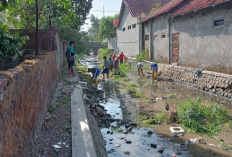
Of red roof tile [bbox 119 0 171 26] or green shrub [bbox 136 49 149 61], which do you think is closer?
green shrub [bbox 136 49 149 61]

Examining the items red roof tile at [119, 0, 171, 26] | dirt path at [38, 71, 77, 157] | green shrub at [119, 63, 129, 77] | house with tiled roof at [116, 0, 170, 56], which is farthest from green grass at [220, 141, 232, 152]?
red roof tile at [119, 0, 171, 26]

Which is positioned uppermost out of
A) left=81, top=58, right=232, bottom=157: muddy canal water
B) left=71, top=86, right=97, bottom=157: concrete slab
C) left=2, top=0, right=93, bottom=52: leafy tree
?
left=2, top=0, right=93, bottom=52: leafy tree

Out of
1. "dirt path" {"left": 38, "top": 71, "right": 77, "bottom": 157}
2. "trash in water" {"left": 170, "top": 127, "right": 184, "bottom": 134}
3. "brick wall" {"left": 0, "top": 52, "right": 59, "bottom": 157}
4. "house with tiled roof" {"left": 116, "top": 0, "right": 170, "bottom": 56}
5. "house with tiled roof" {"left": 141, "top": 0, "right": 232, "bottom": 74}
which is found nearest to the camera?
"brick wall" {"left": 0, "top": 52, "right": 59, "bottom": 157}

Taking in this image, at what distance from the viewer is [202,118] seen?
7.03 metres

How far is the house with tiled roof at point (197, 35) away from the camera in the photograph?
411 inches

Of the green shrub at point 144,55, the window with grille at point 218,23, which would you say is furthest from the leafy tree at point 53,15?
the window with grille at point 218,23

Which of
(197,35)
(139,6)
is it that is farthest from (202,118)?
(139,6)

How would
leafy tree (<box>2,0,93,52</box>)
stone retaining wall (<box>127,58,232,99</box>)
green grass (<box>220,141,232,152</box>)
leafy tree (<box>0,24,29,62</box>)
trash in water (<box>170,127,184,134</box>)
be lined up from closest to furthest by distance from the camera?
green grass (<box>220,141,232,152</box>) < leafy tree (<box>0,24,29,62</box>) < trash in water (<box>170,127,184,134</box>) < leafy tree (<box>2,0,93,52</box>) < stone retaining wall (<box>127,58,232,99</box>)

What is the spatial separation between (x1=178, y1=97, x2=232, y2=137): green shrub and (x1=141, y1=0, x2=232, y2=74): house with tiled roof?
12.3ft

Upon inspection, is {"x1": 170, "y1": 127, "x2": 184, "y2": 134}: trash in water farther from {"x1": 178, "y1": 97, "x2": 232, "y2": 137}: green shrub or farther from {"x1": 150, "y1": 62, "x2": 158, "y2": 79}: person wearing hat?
{"x1": 150, "y1": 62, "x2": 158, "y2": 79}: person wearing hat

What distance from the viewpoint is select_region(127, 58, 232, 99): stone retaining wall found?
9867 millimetres

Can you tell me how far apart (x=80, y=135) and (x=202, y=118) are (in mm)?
3899

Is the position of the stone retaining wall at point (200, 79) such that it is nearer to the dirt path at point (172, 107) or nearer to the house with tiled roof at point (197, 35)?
the dirt path at point (172, 107)

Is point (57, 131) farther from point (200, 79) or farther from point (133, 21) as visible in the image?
point (133, 21)
